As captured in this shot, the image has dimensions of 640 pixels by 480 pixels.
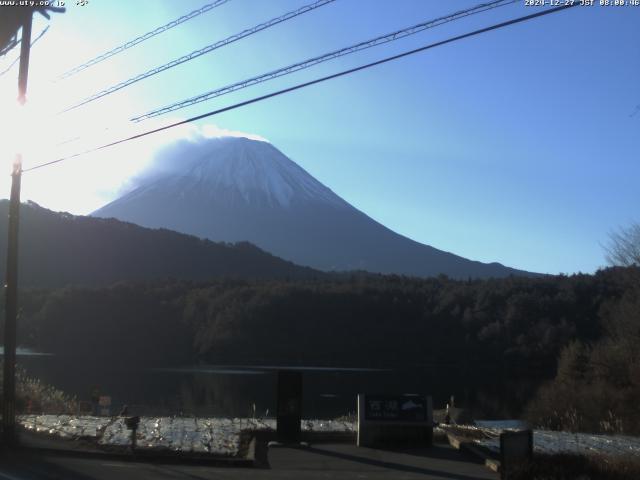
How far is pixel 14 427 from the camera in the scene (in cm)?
1507

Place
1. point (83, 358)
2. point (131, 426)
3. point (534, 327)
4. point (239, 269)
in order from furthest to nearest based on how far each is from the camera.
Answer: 1. point (239, 269)
2. point (83, 358)
3. point (534, 327)
4. point (131, 426)

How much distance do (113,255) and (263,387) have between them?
70.4 m

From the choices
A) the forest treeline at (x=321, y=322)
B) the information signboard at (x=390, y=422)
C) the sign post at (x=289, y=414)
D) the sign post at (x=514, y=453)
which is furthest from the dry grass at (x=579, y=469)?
the forest treeline at (x=321, y=322)

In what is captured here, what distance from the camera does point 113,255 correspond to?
11488 cm

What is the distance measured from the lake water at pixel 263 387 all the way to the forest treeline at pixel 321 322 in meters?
5.60

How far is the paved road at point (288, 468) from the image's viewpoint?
12047 millimetres

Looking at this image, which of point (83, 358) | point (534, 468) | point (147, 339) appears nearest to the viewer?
point (534, 468)

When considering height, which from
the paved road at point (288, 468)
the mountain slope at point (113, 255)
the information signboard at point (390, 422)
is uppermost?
the mountain slope at point (113, 255)

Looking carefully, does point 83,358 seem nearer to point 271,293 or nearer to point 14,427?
point 271,293

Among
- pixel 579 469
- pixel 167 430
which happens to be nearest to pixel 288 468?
pixel 167 430

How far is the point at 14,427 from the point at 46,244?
3720 inches

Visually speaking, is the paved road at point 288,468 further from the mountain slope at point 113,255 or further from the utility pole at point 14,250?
the mountain slope at point 113,255

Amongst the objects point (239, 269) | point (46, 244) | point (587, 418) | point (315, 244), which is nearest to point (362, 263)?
point (315, 244)

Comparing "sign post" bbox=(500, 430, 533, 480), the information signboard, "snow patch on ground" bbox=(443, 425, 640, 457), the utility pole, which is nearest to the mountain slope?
the utility pole
